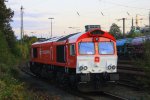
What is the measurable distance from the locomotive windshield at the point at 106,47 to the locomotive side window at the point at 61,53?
2.12m

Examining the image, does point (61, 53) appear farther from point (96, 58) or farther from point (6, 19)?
point (6, 19)

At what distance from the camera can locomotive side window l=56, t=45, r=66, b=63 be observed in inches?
856

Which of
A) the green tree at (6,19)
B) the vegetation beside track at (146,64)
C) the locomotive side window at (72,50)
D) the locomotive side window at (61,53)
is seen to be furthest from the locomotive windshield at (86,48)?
the green tree at (6,19)

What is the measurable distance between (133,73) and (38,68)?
8706mm

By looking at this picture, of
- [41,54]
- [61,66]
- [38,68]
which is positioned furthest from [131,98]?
[38,68]

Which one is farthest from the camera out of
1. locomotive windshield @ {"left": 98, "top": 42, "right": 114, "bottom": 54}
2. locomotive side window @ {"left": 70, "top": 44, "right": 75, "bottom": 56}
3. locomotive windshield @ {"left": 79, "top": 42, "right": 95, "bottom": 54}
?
locomotive windshield @ {"left": 98, "top": 42, "right": 114, "bottom": 54}

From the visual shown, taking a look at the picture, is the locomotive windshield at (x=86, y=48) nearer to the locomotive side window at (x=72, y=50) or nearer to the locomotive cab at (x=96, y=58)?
the locomotive cab at (x=96, y=58)

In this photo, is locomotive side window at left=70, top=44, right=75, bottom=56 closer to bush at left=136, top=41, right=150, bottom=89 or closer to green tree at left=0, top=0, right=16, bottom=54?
bush at left=136, top=41, right=150, bottom=89

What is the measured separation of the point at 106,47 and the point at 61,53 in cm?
286

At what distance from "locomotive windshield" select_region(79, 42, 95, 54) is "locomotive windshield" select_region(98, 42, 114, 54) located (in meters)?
0.40

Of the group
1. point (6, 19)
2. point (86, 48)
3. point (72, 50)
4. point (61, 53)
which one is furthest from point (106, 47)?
point (6, 19)

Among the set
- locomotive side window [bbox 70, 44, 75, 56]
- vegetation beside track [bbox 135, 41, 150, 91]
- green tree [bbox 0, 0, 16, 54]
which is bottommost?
vegetation beside track [bbox 135, 41, 150, 91]

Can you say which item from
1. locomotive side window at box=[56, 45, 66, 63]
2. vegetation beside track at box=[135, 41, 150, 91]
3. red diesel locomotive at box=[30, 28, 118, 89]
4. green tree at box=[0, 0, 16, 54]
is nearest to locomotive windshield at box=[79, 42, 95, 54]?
red diesel locomotive at box=[30, 28, 118, 89]

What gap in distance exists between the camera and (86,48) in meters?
20.1
